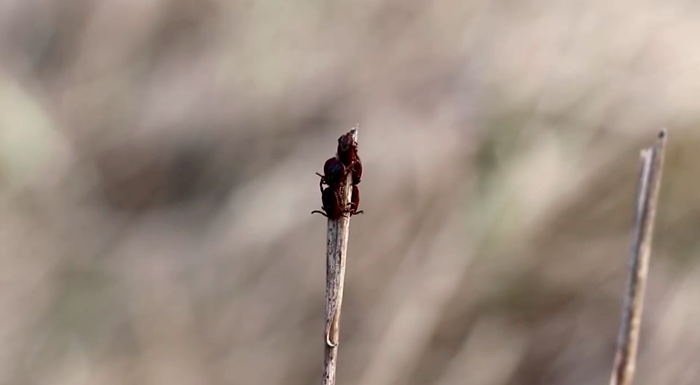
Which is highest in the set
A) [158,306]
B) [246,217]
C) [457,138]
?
[457,138]

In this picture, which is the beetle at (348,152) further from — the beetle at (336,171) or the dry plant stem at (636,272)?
the dry plant stem at (636,272)

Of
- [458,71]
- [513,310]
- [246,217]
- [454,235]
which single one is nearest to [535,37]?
[458,71]

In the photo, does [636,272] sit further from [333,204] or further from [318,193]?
[318,193]

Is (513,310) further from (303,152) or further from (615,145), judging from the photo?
(303,152)

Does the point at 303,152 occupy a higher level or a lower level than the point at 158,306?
higher

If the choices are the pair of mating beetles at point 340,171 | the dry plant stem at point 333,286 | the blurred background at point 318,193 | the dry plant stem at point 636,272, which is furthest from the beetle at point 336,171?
the blurred background at point 318,193

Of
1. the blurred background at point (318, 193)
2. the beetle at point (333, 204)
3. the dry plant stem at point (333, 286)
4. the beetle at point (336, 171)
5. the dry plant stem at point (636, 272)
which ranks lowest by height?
the dry plant stem at point (636, 272)

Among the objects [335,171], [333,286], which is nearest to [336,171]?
[335,171]
